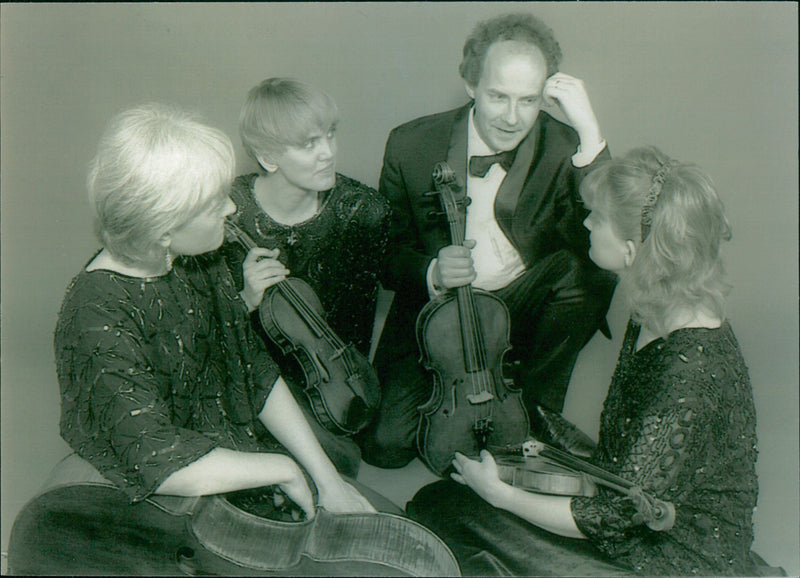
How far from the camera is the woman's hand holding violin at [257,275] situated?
2264 mm

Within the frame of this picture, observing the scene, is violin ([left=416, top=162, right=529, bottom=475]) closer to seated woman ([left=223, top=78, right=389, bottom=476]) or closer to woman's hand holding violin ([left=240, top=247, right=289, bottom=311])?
seated woman ([left=223, top=78, right=389, bottom=476])

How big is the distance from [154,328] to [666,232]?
1.36 meters

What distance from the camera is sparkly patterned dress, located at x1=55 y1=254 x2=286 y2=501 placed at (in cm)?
182

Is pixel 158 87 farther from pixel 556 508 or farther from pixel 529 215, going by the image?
pixel 556 508

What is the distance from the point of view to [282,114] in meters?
2.22

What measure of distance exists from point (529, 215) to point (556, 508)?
2.96 feet

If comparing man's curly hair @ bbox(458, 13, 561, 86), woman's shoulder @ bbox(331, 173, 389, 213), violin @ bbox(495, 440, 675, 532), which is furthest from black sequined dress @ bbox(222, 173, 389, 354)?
violin @ bbox(495, 440, 675, 532)

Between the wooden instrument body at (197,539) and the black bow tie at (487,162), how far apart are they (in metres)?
1.08

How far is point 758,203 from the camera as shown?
256 centimetres

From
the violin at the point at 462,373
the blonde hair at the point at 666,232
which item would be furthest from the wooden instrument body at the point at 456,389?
the blonde hair at the point at 666,232

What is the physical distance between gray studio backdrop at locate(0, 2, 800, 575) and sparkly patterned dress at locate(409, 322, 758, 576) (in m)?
0.49

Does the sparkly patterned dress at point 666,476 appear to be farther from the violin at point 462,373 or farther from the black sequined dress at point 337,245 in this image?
the black sequined dress at point 337,245

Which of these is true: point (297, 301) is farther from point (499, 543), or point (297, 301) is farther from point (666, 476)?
point (666, 476)

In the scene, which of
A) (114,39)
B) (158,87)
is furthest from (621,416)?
(114,39)
